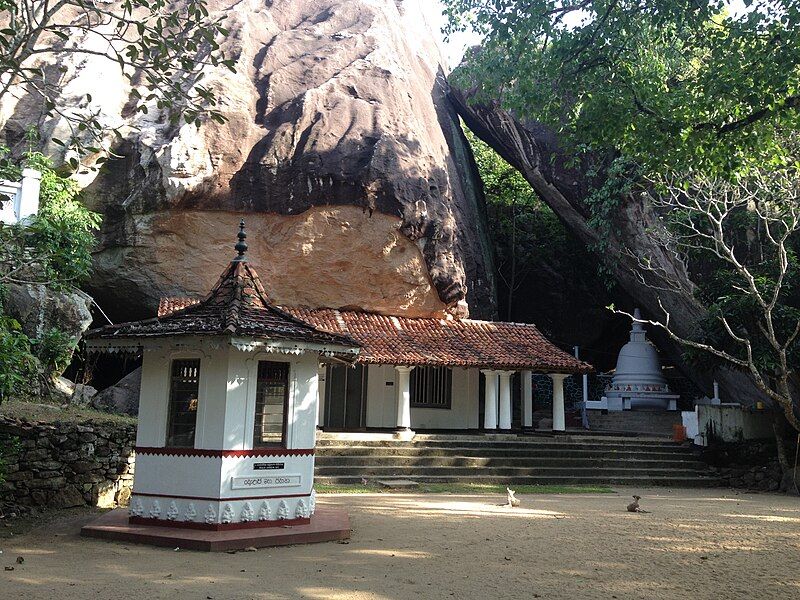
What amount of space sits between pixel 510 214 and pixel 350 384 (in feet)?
40.1

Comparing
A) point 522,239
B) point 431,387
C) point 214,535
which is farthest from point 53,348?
point 522,239

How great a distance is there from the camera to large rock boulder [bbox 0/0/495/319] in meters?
19.3

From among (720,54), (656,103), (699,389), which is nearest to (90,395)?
(656,103)

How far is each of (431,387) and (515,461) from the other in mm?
4328

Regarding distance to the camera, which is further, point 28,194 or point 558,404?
point 558,404

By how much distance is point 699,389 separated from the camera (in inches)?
1009

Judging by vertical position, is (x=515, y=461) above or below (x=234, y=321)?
below

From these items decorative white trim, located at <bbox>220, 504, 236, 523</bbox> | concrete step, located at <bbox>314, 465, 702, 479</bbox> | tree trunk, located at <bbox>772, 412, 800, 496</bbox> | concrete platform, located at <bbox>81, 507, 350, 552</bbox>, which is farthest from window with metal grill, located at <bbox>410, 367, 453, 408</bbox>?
decorative white trim, located at <bbox>220, 504, 236, 523</bbox>

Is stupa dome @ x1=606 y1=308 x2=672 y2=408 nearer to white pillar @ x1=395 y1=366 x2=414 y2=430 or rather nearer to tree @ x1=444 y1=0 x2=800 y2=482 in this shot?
tree @ x1=444 y1=0 x2=800 y2=482

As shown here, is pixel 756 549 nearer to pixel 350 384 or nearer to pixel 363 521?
pixel 363 521

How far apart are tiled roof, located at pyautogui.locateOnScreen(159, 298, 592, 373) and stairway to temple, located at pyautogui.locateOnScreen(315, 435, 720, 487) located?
1839 millimetres

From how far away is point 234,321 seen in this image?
8.08 meters

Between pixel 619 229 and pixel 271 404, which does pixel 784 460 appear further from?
pixel 271 404

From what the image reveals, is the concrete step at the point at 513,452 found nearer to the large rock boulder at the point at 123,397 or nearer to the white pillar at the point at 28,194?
the large rock boulder at the point at 123,397
